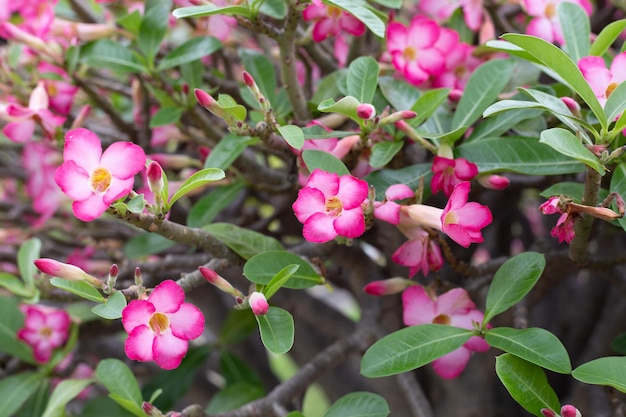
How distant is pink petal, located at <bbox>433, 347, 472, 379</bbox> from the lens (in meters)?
0.76

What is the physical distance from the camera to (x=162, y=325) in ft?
2.04

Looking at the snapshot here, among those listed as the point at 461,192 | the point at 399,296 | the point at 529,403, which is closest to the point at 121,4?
the point at 399,296

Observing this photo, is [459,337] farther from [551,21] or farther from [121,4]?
[121,4]

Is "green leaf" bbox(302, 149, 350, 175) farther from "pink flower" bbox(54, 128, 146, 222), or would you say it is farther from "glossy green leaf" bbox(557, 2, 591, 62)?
"glossy green leaf" bbox(557, 2, 591, 62)

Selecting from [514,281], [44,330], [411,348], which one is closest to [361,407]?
[411,348]

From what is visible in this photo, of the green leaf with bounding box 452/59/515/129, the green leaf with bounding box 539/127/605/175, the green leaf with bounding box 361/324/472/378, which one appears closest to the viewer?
the green leaf with bounding box 539/127/605/175

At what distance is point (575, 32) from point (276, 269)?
0.44 meters

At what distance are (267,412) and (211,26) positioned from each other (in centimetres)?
55

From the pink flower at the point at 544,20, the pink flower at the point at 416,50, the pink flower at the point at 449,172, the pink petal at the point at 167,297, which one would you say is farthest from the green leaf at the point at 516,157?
the pink petal at the point at 167,297

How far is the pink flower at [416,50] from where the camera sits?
0.82m

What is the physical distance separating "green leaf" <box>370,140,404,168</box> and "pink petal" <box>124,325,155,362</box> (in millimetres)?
273

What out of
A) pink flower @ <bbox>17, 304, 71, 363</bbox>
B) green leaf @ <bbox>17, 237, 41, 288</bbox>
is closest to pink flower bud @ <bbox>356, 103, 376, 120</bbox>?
green leaf @ <bbox>17, 237, 41, 288</bbox>

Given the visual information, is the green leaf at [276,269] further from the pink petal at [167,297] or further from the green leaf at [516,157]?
the green leaf at [516,157]

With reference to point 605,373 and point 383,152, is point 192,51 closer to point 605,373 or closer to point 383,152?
point 383,152
